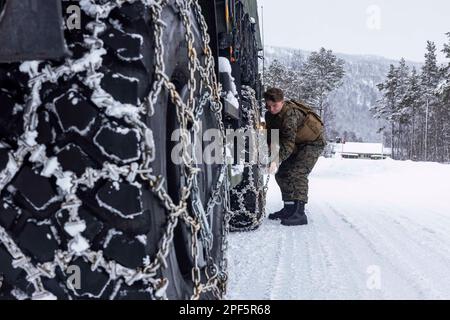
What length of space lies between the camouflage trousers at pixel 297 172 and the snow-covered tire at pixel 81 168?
384cm

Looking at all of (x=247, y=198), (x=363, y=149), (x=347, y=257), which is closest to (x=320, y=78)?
(x=363, y=149)

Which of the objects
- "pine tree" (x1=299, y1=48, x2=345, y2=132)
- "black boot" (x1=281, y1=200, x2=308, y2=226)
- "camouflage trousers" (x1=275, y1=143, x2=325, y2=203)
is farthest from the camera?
"pine tree" (x1=299, y1=48, x2=345, y2=132)

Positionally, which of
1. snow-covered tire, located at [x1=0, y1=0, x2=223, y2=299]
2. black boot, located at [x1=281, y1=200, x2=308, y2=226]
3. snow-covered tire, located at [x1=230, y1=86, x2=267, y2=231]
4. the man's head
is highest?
the man's head

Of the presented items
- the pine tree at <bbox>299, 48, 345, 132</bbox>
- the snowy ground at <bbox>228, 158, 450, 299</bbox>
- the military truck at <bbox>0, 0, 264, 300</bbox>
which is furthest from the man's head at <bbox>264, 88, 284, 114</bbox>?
the pine tree at <bbox>299, 48, 345, 132</bbox>

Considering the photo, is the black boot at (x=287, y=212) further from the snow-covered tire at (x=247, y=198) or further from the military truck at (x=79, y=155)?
the military truck at (x=79, y=155)

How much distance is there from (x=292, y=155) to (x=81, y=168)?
413 centimetres

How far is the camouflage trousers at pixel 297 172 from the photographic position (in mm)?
4914

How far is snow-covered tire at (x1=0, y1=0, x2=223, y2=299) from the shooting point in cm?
A: 112

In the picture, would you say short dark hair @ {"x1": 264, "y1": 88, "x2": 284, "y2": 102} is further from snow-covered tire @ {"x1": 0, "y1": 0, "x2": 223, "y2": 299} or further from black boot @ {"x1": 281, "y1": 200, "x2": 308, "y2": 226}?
snow-covered tire @ {"x1": 0, "y1": 0, "x2": 223, "y2": 299}

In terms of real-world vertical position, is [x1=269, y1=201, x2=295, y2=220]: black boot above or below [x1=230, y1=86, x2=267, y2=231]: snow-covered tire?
below

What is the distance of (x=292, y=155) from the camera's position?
5109mm

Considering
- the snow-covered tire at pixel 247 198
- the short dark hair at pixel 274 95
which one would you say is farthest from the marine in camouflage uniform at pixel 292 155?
the snow-covered tire at pixel 247 198
